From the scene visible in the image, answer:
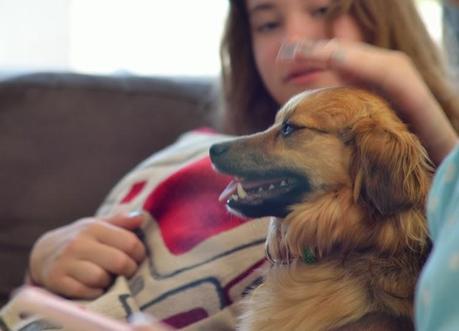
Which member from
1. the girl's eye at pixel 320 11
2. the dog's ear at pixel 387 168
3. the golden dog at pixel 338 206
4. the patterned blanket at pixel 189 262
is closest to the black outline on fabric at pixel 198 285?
the patterned blanket at pixel 189 262

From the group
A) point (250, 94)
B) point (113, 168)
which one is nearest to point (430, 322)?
point (250, 94)

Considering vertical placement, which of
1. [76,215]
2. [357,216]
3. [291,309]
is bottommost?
[76,215]

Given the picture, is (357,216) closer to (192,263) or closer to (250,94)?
(192,263)

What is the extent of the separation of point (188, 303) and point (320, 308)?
1.09 feet

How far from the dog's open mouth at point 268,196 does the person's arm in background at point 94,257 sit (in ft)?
1.25

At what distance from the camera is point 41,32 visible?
7.53ft

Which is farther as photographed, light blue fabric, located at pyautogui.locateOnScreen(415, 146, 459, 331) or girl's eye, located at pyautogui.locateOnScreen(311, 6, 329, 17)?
girl's eye, located at pyautogui.locateOnScreen(311, 6, 329, 17)

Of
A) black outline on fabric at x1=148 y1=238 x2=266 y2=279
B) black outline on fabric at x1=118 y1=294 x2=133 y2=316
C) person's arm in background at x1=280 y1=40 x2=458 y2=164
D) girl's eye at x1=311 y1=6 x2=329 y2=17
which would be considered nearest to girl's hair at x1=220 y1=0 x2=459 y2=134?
girl's eye at x1=311 y1=6 x2=329 y2=17

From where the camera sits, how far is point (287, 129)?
826 millimetres

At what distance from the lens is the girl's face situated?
119 centimetres

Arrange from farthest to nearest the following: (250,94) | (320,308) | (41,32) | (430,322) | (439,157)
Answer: (41,32) < (250,94) < (439,157) < (320,308) < (430,322)

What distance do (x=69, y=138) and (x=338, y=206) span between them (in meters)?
0.95

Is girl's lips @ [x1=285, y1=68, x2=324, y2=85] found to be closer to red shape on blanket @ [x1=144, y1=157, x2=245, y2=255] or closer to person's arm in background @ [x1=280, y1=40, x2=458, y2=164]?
red shape on blanket @ [x1=144, y1=157, x2=245, y2=255]

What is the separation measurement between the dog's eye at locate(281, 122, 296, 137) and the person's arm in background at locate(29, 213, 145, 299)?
40 centimetres
